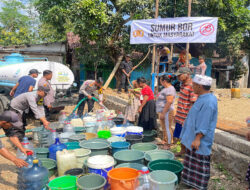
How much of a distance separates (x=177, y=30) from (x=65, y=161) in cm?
553

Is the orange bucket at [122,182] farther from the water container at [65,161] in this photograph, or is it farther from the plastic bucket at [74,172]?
the water container at [65,161]

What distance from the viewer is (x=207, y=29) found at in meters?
6.69

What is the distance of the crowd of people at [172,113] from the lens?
107 inches

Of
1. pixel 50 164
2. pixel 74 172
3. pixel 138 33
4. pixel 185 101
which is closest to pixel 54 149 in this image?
pixel 50 164

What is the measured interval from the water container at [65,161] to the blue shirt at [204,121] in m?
1.92

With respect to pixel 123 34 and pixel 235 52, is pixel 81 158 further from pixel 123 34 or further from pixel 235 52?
pixel 235 52

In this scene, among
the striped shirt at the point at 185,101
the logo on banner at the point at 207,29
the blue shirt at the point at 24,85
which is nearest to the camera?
the striped shirt at the point at 185,101

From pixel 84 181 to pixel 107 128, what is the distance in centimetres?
208

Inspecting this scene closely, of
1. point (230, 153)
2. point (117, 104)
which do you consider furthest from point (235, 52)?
point (230, 153)

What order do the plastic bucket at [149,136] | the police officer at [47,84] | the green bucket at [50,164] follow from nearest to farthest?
the green bucket at [50,164] < the plastic bucket at [149,136] < the police officer at [47,84]

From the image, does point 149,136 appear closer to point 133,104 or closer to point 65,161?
point 133,104

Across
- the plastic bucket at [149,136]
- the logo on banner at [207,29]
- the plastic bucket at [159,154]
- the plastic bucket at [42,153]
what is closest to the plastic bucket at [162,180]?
the plastic bucket at [159,154]

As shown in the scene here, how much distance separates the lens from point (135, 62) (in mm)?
11883

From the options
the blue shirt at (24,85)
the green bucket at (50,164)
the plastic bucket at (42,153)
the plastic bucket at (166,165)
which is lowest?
the green bucket at (50,164)
